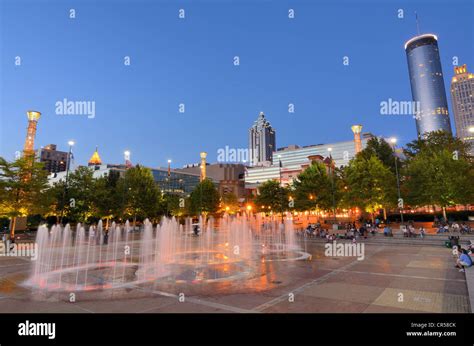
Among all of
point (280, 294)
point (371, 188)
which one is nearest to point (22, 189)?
point (280, 294)

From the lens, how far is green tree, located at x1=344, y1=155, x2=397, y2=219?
39688mm

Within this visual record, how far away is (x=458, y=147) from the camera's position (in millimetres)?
49219

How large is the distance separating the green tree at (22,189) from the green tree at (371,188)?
130 ft

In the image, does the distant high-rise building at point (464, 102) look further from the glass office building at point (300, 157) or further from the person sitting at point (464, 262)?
the person sitting at point (464, 262)

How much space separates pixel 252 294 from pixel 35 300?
23.9ft

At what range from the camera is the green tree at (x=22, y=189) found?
28250 mm

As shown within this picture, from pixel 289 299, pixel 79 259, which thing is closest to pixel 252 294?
pixel 289 299

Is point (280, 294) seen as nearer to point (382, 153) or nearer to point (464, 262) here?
point (464, 262)

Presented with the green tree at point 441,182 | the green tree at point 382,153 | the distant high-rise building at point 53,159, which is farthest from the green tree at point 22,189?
the distant high-rise building at point 53,159

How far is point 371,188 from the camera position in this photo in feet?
132

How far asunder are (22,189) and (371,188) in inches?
1713

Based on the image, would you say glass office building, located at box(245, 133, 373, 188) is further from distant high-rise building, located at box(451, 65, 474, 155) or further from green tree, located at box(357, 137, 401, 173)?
distant high-rise building, located at box(451, 65, 474, 155)
